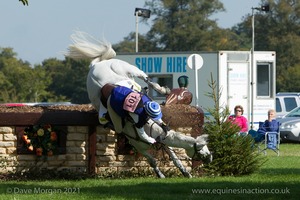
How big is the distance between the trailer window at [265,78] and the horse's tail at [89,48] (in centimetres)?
1834

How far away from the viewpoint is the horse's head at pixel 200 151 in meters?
13.6

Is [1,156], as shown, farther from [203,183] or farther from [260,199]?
[260,199]

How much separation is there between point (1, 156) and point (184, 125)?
2826 millimetres

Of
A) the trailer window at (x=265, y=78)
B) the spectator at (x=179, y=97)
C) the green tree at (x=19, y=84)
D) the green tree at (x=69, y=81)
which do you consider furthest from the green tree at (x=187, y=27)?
the spectator at (x=179, y=97)

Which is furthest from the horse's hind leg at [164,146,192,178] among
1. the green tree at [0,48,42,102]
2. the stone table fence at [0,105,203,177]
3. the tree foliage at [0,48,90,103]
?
the green tree at [0,48,42,102]

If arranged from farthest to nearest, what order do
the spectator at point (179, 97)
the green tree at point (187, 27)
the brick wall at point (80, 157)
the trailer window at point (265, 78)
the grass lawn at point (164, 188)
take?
the green tree at point (187, 27)
the trailer window at point (265, 78)
the spectator at point (179, 97)
the brick wall at point (80, 157)
the grass lawn at point (164, 188)

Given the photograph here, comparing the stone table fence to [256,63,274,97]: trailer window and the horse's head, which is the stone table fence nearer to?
the horse's head

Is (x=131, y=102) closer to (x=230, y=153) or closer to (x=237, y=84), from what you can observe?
(x=230, y=153)

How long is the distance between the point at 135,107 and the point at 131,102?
9 cm

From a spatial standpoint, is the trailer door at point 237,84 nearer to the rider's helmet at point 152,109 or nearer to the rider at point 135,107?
the rider at point 135,107

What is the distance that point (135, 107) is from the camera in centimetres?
1362

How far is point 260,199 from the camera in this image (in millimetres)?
12148

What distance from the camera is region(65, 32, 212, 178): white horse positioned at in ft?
44.8

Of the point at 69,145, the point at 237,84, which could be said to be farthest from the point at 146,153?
the point at 237,84
